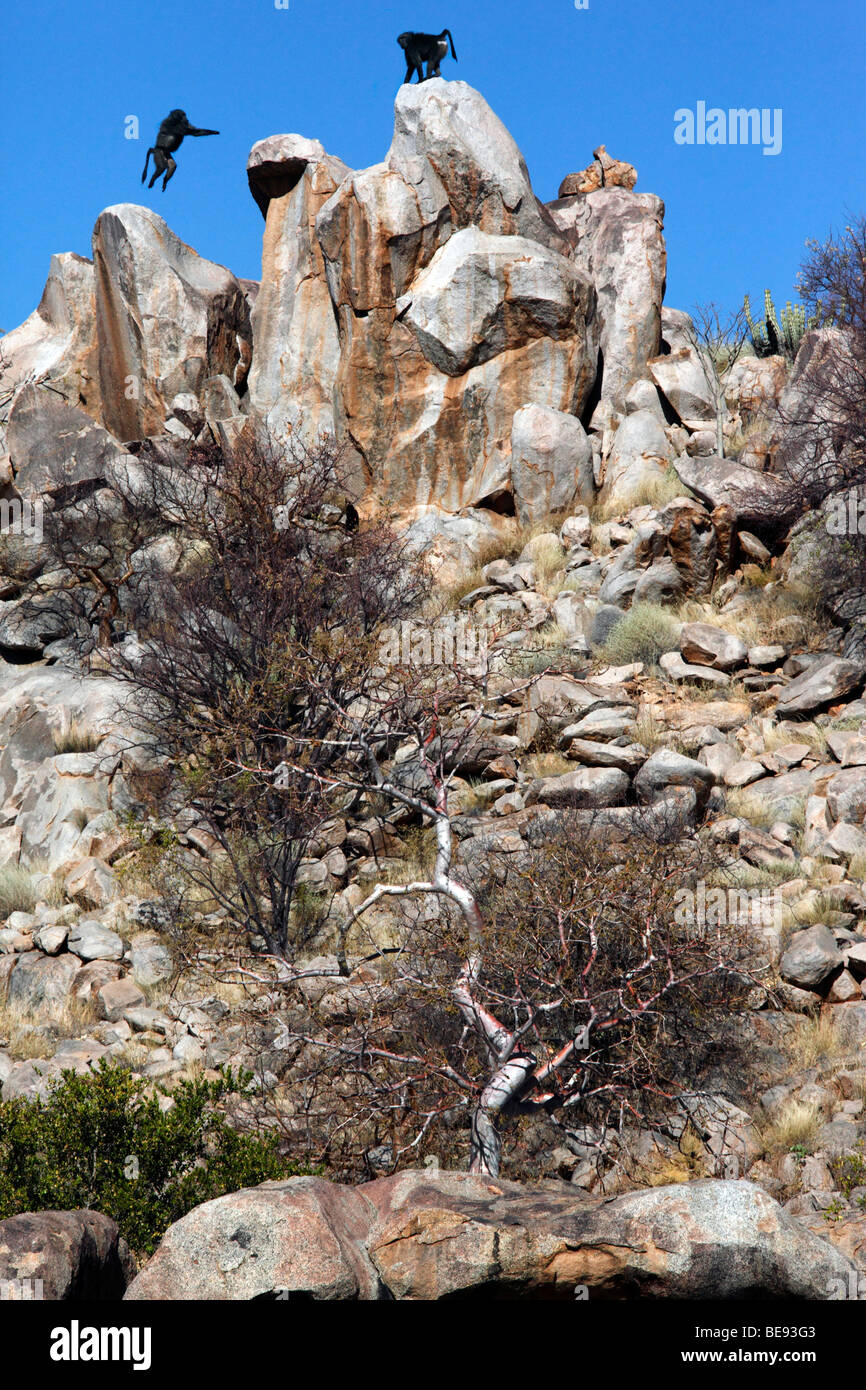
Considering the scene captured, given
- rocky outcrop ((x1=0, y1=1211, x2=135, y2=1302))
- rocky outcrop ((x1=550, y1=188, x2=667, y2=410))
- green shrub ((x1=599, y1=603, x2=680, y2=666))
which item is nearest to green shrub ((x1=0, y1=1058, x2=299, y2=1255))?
rocky outcrop ((x1=0, y1=1211, x2=135, y2=1302))

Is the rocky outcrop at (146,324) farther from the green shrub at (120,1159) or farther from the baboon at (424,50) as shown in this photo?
the green shrub at (120,1159)

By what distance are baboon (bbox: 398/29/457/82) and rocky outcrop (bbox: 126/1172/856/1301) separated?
860 inches

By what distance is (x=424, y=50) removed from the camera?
71.1 ft

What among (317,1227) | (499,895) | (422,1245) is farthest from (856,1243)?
(499,895)

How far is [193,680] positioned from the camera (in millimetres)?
12391

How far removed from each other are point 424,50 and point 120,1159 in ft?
70.7

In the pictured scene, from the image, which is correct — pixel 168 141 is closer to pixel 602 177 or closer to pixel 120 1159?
pixel 602 177

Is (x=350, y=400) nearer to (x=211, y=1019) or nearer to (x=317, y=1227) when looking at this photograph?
(x=211, y=1019)

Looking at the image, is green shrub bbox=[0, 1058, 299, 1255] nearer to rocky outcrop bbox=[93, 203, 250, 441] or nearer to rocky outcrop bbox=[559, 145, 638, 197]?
rocky outcrop bbox=[93, 203, 250, 441]

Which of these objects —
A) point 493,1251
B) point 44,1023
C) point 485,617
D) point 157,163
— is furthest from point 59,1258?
point 157,163

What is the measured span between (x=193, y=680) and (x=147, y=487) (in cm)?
770

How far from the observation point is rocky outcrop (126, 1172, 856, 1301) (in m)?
4.01

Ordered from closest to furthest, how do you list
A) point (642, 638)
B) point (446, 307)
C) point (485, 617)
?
point (642, 638), point (485, 617), point (446, 307)

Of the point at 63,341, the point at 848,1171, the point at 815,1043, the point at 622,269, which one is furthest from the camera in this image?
the point at 63,341
